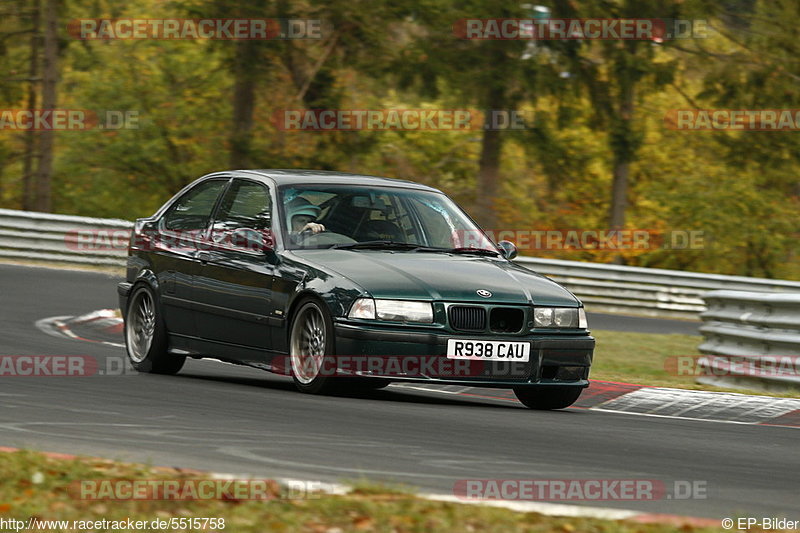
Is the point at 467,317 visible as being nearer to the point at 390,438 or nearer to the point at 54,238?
the point at 390,438

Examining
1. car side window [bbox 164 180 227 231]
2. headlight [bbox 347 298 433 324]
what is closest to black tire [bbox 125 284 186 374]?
car side window [bbox 164 180 227 231]

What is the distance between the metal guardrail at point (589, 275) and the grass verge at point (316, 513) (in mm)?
18652

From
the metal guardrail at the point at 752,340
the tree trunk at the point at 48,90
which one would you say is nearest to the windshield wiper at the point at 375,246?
the metal guardrail at the point at 752,340

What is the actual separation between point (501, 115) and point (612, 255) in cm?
562

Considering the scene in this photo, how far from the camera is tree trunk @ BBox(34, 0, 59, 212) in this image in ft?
111

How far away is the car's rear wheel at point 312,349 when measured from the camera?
910 centimetres

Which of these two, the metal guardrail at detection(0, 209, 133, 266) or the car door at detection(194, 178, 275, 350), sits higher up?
the car door at detection(194, 178, 275, 350)

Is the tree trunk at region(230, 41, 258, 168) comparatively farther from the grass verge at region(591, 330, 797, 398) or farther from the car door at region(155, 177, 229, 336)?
the car door at region(155, 177, 229, 336)

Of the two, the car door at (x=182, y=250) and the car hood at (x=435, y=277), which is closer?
the car hood at (x=435, y=277)

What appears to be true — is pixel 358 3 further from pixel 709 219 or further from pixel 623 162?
pixel 709 219

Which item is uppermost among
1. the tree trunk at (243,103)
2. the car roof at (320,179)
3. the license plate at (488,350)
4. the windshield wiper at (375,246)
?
the tree trunk at (243,103)

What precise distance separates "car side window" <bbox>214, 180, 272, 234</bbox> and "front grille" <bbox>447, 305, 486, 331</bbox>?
5.80 ft

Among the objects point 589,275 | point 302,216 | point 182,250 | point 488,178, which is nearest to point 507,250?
point 302,216

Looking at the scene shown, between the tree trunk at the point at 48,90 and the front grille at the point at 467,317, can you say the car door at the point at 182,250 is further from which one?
the tree trunk at the point at 48,90
